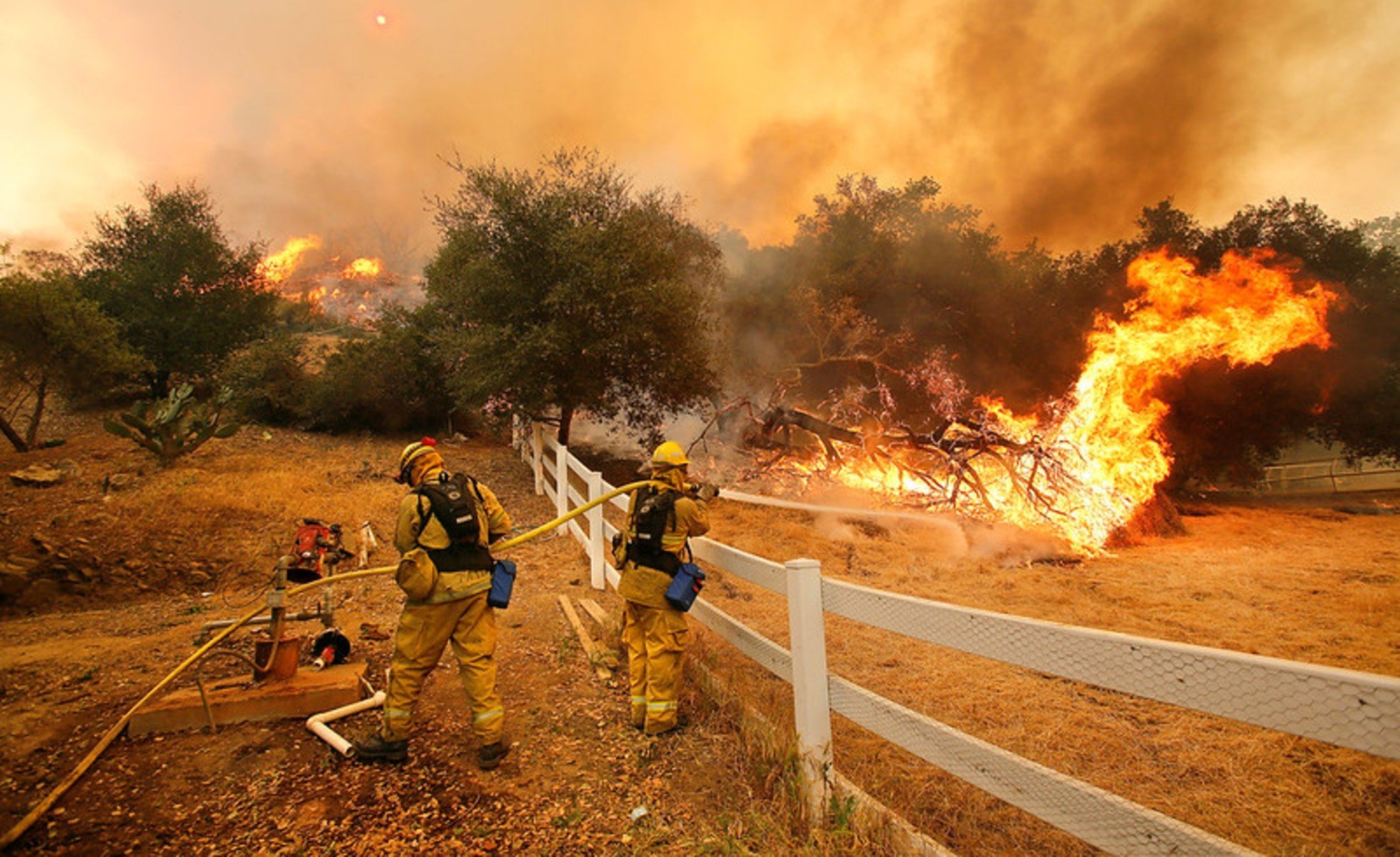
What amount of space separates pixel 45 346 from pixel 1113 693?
69.7 ft

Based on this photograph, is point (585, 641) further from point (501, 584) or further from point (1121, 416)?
point (1121, 416)

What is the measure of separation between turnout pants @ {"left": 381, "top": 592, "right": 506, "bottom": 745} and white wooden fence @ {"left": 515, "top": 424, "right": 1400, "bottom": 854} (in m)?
1.93

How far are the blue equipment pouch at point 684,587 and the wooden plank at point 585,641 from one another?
1.41 m

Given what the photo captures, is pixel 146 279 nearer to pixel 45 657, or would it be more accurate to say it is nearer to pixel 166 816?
pixel 45 657

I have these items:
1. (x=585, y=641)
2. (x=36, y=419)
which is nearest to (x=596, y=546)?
(x=585, y=641)

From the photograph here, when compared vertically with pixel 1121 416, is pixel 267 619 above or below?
below

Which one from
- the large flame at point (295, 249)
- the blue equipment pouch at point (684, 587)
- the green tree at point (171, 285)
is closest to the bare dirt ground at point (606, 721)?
the blue equipment pouch at point (684, 587)

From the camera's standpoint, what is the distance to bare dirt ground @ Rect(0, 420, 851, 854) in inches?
129

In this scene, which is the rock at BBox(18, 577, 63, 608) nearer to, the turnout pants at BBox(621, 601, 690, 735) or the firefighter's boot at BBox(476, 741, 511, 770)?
the firefighter's boot at BBox(476, 741, 511, 770)

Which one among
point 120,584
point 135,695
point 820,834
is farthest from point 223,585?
point 820,834

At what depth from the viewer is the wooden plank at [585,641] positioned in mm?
5402

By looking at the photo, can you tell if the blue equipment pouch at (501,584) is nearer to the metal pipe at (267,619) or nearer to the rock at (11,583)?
the metal pipe at (267,619)

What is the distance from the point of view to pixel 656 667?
4.38m

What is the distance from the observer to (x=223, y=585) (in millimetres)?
8359
